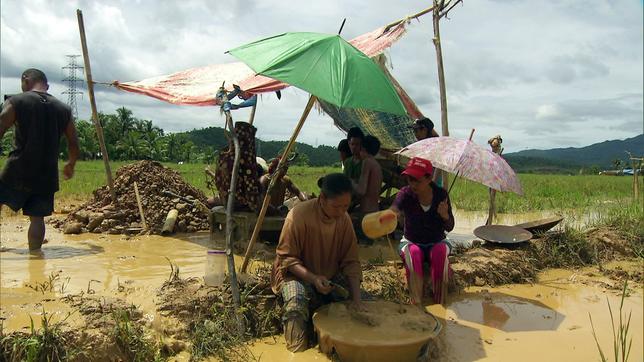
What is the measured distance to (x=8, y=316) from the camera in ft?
10.1

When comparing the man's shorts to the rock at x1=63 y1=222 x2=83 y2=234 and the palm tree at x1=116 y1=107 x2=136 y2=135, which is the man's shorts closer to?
the rock at x1=63 y1=222 x2=83 y2=234

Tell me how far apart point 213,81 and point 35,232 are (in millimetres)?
2811

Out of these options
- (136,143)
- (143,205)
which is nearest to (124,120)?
(136,143)

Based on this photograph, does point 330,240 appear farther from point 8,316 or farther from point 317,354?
point 8,316

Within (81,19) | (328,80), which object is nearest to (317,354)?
(328,80)

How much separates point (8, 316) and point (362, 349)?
2.24 meters

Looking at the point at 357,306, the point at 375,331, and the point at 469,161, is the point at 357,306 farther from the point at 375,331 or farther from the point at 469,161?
the point at 469,161

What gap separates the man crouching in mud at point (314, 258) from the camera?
3.13 meters

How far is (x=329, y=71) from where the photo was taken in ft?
10.5

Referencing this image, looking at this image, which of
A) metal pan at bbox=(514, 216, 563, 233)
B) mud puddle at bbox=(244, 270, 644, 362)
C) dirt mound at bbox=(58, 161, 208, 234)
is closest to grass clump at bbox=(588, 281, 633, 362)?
mud puddle at bbox=(244, 270, 644, 362)

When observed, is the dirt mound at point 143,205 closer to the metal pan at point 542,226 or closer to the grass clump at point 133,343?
the grass clump at point 133,343

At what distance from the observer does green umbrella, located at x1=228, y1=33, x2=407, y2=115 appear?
10.1 ft

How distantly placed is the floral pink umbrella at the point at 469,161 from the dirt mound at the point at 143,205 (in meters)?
3.47

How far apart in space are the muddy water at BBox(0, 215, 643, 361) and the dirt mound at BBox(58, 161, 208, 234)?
23.2 inches
